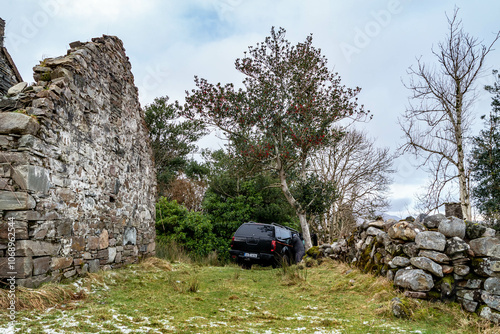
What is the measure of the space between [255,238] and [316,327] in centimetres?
678

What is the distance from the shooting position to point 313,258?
1038 centimetres


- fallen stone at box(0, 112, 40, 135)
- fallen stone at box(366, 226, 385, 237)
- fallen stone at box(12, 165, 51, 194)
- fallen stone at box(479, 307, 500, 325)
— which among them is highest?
fallen stone at box(0, 112, 40, 135)

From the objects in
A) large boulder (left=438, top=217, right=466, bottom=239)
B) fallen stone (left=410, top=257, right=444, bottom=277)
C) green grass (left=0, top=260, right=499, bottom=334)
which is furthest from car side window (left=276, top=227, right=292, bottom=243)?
large boulder (left=438, top=217, right=466, bottom=239)

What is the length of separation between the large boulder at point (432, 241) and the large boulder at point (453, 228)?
116mm

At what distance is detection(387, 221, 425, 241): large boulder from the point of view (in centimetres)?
568

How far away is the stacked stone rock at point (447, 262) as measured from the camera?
462 centimetres

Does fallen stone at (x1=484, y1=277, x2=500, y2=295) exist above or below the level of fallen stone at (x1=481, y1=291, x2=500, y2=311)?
above

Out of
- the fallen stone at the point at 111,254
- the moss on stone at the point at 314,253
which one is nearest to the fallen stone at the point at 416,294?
the moss on stone at the point at 314,253

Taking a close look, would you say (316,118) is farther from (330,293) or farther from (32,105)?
(32,105)

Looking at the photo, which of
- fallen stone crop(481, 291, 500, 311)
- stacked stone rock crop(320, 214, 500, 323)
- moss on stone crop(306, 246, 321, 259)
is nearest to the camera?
fallen stone crop(481, 291, 500, 311)

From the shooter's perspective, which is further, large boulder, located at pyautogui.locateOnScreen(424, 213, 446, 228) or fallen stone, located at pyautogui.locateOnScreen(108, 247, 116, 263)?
fallen stone, located at pyautogui.locateOnScreen(108, 247, 116, 263)

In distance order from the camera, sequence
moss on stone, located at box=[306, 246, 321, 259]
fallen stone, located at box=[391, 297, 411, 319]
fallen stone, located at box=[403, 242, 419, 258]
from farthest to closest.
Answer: moss on stone, located at box=[306, 246, 321, 259], fallen stone, located at box=[403, 242, 419, 258], fallen stone, located at box=[391, 297, 411, 319]

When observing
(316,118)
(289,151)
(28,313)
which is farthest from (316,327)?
(316,118)

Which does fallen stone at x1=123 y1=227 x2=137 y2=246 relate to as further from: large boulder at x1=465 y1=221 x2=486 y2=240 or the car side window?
large boulder at x1=465 y1=221 x2=486 y2=240
